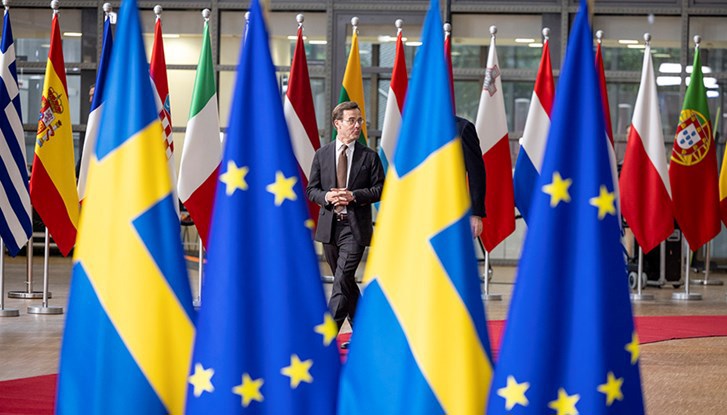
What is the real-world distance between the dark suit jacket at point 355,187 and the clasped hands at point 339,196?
0.05 m

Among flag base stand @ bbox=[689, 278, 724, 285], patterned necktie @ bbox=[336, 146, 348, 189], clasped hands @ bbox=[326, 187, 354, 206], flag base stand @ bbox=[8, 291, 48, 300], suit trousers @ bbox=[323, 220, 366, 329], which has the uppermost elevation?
patterned necktie @ bbox=[336, 146, 348, 189]

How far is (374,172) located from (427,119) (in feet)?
13.5

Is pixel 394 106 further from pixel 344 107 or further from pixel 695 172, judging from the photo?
pixel 344 107

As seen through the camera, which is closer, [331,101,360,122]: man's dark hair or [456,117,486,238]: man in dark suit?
[456,117,486,238]: man in dark suit

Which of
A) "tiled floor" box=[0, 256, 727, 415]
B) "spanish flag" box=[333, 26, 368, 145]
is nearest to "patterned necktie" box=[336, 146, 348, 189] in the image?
"tiled floor" box=[0, 256, 727, 415]

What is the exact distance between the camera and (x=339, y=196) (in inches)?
242

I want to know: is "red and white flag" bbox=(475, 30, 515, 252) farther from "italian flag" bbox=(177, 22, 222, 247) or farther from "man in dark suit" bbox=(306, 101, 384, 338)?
"man in dark suit" bbox=(306, 101, 384, 338)

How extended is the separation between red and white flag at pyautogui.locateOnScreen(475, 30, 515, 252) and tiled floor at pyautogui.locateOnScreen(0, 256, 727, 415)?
677 mm

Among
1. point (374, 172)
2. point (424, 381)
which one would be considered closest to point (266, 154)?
point (424, 381)

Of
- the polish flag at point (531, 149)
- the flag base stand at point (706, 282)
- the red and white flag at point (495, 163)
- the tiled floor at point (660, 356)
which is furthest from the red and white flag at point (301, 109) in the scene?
the flag base stand at point (706, 282)

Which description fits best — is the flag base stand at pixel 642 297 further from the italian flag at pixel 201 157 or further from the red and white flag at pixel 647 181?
the italian flag at pixel 201 157

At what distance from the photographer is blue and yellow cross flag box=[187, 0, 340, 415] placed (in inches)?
87.6

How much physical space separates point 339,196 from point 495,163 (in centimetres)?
409

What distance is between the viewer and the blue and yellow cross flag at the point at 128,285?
226 cm
